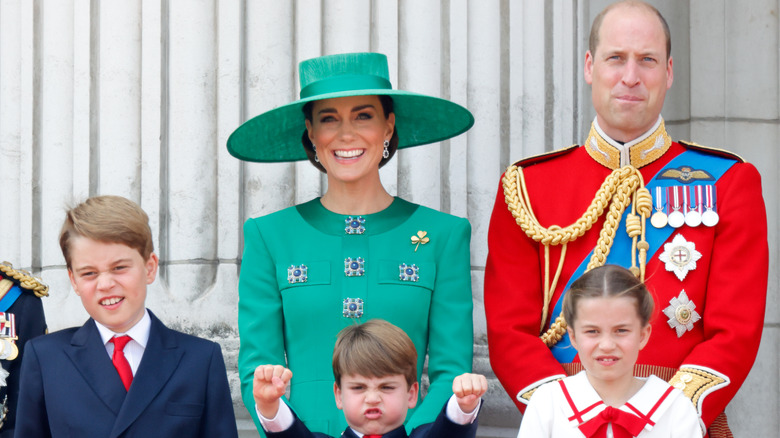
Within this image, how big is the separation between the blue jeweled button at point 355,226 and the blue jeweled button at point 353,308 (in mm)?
239

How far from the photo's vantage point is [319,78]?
4195 millimetres

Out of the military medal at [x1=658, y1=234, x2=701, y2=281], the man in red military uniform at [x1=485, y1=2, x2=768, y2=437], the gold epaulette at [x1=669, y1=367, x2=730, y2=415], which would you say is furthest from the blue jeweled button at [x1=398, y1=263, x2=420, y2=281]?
the gold epaulette at [x1=669, y1=367, x2=730, y2=415]

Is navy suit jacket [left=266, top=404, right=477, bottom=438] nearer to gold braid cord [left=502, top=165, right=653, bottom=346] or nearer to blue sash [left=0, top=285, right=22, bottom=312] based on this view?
gold braid cord [left=502, top=165, right=653, bottom=346]

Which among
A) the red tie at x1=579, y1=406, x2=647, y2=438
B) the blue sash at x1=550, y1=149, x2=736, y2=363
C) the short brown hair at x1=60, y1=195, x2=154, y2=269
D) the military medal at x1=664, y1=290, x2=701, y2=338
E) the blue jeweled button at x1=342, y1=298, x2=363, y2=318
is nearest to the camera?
the red tie at x1=579, y1=406, x2=647, y2=438

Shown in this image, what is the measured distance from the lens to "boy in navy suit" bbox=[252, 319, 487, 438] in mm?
3432

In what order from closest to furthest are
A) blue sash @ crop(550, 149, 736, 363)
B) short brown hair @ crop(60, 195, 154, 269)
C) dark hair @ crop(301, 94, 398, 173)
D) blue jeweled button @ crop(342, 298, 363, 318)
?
short brown hair @ crop(60, 195, 154, 269)
blue sash @ crop(550, 149, 736, 363)
blue jeweled button @ crop(342, 298, 363, 318)
dark hair @ crop(301, 94, 398, 173)

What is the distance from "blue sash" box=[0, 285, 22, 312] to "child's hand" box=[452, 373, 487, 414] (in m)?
1.70

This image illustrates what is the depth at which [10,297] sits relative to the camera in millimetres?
4266

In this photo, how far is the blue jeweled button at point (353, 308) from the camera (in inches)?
158

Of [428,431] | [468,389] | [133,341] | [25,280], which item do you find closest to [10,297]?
[25,280]

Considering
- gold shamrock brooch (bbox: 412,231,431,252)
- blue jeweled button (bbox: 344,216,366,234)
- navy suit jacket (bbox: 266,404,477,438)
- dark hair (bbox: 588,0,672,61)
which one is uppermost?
dark hair (bbox: 588,0,672,61)

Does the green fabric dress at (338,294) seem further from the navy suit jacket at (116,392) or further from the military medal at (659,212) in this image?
the military medal at (659,212)

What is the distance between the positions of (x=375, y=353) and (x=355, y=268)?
1.85 feet

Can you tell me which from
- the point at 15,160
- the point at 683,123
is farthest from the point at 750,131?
the point at 15,160
